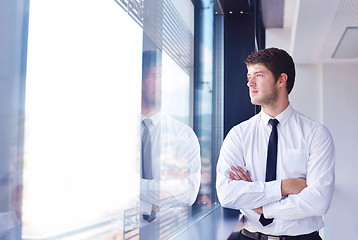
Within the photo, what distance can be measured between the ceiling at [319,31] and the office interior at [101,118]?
104 cm

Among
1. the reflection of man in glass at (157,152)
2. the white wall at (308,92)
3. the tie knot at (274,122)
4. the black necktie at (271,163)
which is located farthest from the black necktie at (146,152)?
the white wall at (308,92)

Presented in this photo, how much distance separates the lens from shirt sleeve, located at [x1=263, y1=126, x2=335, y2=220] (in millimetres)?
1734

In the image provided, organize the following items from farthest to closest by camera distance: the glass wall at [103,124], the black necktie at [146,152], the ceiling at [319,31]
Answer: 1. the ceiling at [319,31]
2. the black necktie at [146,152]
3. the glass wall at [103,124]

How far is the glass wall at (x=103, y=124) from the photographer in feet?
2.29

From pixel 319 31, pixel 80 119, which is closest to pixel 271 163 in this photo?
pixel 80 119

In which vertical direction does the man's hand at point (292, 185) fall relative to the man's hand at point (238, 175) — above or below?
below

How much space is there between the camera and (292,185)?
1813 mm

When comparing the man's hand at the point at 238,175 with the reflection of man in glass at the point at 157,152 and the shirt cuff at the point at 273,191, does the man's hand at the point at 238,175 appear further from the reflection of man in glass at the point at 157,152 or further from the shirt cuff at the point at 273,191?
the reflection of man in glass at the point at 157,152

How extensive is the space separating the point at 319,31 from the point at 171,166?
2.85 metres

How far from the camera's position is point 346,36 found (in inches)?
157

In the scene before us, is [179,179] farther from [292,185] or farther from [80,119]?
[80,119]

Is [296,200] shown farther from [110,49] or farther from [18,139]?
[18,139]

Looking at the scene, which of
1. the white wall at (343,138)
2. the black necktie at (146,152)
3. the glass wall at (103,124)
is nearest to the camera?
the glass wall at (103,124)

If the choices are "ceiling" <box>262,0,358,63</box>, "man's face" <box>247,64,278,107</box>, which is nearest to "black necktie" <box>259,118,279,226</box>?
"man's face" <box>247,64,278,107</box>
